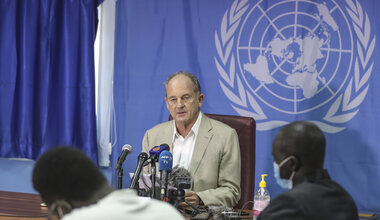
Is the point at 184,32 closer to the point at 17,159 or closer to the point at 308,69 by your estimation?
the point at 308,69

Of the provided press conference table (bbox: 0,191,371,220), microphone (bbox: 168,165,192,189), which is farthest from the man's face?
press conference table (bbox: 0,191,371,220)

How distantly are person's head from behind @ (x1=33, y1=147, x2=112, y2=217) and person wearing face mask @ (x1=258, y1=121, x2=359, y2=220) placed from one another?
0.76 m

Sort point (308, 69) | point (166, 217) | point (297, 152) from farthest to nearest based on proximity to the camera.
Result: point (308, 69)
point (297, 152)
point (166, 217)

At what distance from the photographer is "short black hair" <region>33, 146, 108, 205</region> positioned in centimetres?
128

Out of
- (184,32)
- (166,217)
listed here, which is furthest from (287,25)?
(166,217)

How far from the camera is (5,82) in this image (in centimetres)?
478

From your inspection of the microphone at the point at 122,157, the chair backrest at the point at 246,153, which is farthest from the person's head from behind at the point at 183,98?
the microphone at the point at 122,157

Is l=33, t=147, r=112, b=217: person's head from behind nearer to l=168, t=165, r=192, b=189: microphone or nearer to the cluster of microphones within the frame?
the cluster of microphones

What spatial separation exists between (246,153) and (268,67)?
114 centimetres

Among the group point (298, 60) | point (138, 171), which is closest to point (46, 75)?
point (298, 60)

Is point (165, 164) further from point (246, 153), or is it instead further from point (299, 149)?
point (246, 153)

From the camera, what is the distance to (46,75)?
4.75 m

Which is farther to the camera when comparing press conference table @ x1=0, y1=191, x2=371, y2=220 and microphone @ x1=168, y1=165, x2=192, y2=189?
microphone @ x1=168, y1=165, x2=192, y2=189

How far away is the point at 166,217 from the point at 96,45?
12.5ft
